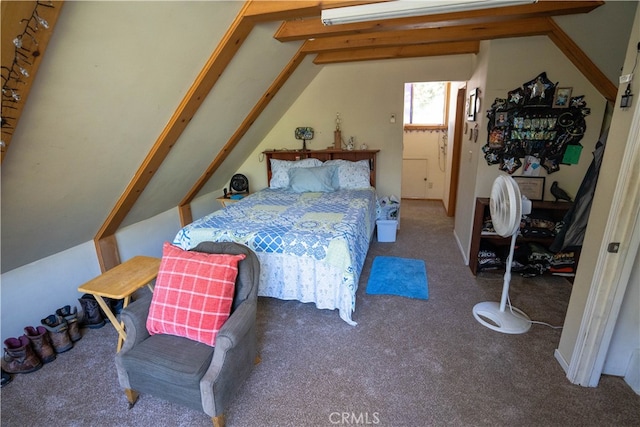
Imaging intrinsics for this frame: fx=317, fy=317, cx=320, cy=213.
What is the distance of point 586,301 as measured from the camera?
1.73 metres

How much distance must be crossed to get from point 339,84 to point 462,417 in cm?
375

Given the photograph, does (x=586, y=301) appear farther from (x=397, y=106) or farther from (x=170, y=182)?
(x=170, y=182)

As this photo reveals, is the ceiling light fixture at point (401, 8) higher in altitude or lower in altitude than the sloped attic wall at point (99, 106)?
higher

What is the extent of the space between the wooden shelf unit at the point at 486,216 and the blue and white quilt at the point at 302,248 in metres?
1.11

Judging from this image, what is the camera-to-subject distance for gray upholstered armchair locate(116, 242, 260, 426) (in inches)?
58.8

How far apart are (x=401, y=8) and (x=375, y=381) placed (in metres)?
2.25

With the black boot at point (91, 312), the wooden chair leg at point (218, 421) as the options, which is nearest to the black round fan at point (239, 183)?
the black boot at point (91, 312)

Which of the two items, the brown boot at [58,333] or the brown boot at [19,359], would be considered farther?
the brown boot at [58,333]

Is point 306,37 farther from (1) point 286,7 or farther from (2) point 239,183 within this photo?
(2) point 239,183

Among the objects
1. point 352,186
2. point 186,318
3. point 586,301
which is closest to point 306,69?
point 352,186

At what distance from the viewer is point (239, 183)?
4.42 meters

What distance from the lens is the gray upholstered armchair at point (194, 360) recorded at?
4.90 ft

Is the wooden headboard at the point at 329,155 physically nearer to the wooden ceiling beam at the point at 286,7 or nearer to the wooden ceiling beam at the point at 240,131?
the wooden ceiling beam at the point at 240,131

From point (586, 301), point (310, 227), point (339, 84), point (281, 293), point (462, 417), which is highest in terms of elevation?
point (339, 84)
